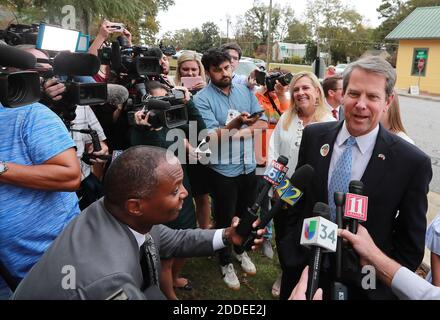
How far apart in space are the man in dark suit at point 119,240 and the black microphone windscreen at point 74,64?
0.62 m

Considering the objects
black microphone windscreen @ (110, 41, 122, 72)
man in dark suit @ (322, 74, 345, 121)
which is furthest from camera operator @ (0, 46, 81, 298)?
man in dark suit @ (322, 74, 345, 121)

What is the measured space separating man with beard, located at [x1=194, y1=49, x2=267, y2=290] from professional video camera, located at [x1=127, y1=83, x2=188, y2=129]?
1.85 ft

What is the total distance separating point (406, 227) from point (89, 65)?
1.68 m

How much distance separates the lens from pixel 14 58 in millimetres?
Result: 1359

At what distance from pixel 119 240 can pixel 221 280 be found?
208 cm

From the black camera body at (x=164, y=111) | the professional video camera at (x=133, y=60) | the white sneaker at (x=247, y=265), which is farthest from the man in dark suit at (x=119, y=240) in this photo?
the white sneaker at (x=247, y=265)

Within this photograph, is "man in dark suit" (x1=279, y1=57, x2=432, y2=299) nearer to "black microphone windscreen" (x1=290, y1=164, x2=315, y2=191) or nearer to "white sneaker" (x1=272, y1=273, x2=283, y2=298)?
"black microphone windscreen" (x1=290, y1=164, x2=315, y2=191)

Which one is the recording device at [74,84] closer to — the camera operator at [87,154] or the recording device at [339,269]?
the camera operator at [87,154]

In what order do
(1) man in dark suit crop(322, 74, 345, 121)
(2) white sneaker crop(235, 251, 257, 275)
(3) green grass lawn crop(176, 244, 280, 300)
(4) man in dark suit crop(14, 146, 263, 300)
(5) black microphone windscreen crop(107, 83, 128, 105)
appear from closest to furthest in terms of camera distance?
(4) man in dark suit crop(14, 146, 263, 300), (5) black microphone windscreen crop(107, 83, 128, 105), (3) green grass lawn crop(176, 244, 280, 300), (2) white sneaker crop(235, 251, 257, 275), (1) man in dark suit crop(322, 74, 345, 121)

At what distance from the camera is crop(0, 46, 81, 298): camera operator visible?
1.56 meters

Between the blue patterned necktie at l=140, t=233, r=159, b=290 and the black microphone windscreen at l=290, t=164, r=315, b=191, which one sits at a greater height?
the black microphone windscreen at l=290, t=164, r=315, b=191

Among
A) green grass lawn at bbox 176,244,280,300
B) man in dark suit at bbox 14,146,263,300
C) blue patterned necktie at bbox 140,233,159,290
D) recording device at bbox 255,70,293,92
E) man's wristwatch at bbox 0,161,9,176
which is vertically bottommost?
green grass lawn at bbox 176,244,280,300
